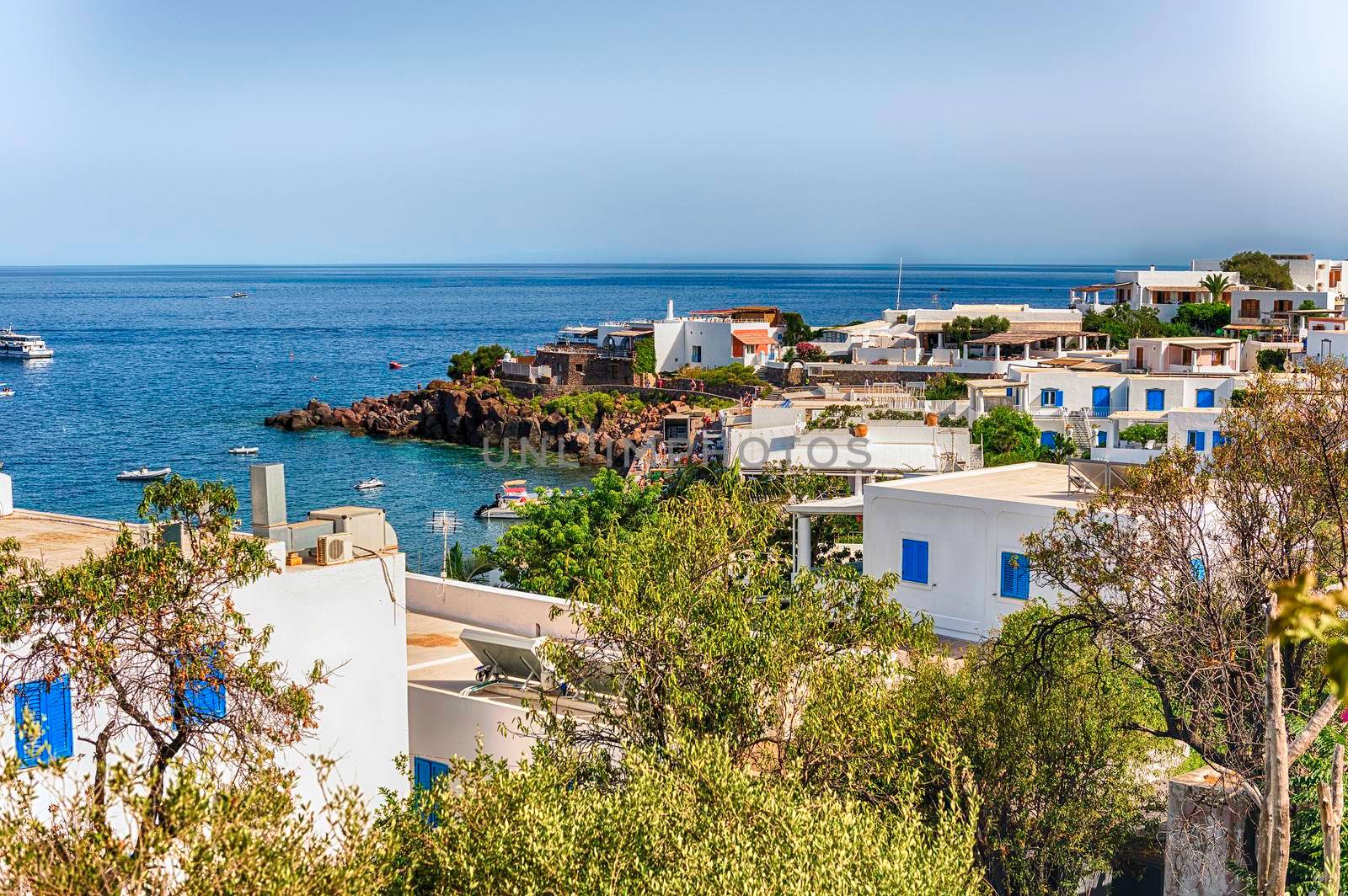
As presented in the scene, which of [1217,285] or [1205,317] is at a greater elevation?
[1217,285]

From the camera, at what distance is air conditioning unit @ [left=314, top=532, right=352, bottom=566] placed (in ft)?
38.1

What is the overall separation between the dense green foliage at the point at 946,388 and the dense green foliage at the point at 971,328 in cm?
1033

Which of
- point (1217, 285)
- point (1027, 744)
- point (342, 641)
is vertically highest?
point (1217, 285)

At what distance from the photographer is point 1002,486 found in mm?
19844

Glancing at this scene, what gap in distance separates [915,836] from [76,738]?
584cm

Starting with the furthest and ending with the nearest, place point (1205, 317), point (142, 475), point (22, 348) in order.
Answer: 1. point (22, 348)
2. point (1205, 317)
3. point (142, 475)

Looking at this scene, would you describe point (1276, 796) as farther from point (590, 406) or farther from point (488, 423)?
point (488, 423)

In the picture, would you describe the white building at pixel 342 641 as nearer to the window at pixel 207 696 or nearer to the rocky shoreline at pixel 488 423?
the window at pixel 207 696

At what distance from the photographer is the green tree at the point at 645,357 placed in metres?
73.4

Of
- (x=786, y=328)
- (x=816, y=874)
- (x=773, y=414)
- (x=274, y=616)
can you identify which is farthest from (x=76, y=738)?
(x=786, y=328)

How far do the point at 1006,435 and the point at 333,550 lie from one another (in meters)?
27.8

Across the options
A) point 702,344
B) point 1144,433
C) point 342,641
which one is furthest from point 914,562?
point 702,344

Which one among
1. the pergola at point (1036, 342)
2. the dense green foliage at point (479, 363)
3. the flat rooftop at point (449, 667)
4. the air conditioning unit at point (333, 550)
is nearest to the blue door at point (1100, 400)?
the pergola at point (1036, 342)

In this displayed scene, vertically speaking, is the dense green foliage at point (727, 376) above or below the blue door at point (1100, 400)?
below
